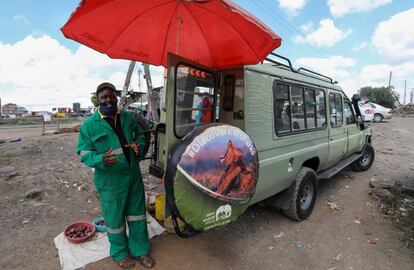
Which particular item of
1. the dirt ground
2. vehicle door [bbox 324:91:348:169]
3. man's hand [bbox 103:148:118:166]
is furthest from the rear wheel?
man's hand [bbox 103:148:118:166]

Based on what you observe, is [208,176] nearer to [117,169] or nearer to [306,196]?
[117,169]

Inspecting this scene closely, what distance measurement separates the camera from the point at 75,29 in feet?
8.02

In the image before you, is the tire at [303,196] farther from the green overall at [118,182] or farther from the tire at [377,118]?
the tire at [377,118]

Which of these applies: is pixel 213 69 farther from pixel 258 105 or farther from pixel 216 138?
pixel 216 138

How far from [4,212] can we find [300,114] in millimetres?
4401

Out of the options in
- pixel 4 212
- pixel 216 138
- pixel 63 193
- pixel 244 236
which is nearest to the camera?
pixel 216 138

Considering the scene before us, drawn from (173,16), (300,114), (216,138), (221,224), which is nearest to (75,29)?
(173,16)

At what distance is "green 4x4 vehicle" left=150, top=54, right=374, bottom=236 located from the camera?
215 cm

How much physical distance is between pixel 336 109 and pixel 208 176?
3.80 m

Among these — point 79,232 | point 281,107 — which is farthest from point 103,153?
point 281,107

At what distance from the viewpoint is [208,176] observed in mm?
2121

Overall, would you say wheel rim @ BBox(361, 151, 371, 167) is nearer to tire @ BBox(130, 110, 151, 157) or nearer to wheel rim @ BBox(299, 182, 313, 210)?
wheel rim @ BBox(299, 182, 313, 210)

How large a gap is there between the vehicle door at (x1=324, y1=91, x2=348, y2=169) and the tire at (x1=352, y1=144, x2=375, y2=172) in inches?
63.8

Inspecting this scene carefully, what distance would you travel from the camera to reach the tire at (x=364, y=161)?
6570 millimetres
